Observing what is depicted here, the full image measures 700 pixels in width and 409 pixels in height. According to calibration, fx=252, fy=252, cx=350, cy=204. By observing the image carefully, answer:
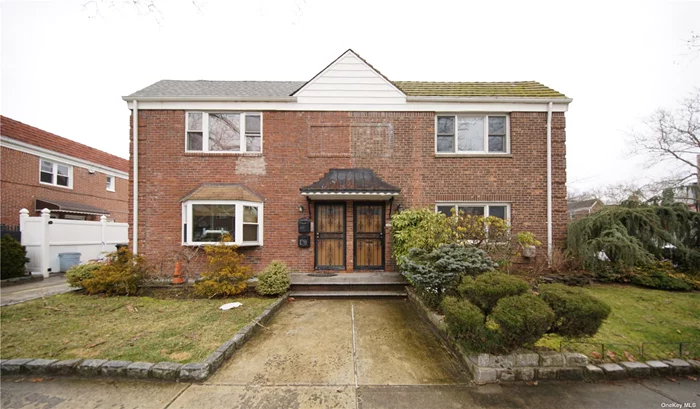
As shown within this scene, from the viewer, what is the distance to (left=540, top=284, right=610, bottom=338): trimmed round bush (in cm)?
326

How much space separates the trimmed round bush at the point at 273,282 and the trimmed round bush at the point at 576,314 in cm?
546

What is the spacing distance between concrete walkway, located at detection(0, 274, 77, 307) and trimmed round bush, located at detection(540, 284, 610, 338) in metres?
11.4

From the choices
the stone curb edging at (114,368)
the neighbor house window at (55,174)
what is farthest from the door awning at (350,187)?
the neighbor house window at (55,174)

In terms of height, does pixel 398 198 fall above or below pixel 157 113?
below

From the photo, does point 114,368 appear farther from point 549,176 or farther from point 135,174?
point 549,176

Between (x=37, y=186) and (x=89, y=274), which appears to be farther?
(x=37, y=186)

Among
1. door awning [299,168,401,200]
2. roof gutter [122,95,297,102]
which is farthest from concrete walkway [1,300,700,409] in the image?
roof gutter [122,95,297,102]

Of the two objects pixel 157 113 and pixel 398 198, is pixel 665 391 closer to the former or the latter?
pixel 398 198

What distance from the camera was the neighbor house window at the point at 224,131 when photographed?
27.9 feet

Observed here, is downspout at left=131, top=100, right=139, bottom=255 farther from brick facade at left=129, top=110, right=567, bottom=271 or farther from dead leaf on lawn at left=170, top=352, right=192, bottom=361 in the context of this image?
dead leaf on lawn at left=170, top=352, right=192, bottom=361

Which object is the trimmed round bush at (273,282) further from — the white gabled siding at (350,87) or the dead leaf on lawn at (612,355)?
the dead leaf on lawn at (612,355)

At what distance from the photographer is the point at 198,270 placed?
8070mm

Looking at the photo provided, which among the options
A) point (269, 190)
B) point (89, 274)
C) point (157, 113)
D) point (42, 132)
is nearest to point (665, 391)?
point (269, 190)

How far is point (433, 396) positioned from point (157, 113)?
1060 cm
